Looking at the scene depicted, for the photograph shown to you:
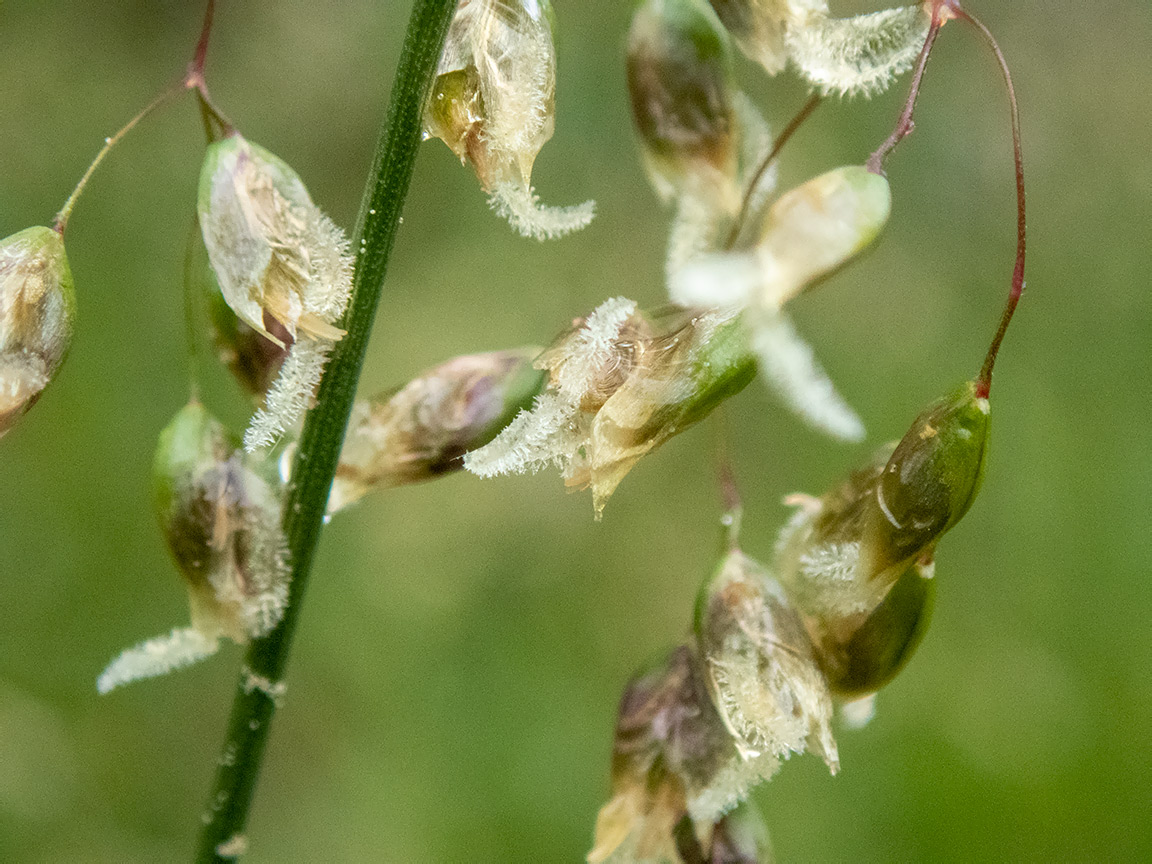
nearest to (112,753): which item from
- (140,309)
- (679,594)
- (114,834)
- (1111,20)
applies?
(114,834)

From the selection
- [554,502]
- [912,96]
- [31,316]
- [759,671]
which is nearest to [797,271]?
[912,96]

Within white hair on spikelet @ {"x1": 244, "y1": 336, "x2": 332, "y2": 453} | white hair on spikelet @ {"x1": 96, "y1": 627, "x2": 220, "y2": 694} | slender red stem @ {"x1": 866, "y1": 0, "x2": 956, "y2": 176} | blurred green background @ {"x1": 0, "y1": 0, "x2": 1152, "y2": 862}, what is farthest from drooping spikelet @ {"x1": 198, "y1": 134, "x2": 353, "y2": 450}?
blurred green background @ {"x1": 0, "y1": 0, "x2": 1152, "y2": 862}

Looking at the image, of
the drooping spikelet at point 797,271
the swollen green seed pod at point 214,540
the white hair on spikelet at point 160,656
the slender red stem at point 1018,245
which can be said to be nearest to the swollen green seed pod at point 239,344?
the swollen green seed pod at point 214,540

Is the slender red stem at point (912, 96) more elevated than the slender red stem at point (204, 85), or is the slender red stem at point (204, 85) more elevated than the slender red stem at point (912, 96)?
the slender red stem at point (204, 85)

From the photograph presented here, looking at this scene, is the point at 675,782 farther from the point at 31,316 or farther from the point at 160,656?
the point at 31,316

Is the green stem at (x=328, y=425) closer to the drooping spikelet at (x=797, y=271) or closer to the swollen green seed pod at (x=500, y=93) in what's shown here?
the swollen green seed pod at (x=500, y=93)

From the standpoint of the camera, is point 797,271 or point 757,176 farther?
point 757,176

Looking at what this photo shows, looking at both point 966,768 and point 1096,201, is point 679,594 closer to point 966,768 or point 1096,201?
point 966,768

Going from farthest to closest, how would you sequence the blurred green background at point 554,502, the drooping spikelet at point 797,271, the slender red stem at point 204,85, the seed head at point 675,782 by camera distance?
the blurred green background at point 554,502 → the seed head at point 675,782 → the slender red stem at point 204,85 → the drooping spikelet at point 797,271
